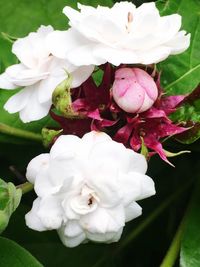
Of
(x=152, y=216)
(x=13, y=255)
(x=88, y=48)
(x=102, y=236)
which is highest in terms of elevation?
(x=88, y=48)

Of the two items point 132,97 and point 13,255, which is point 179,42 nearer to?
point 132,97

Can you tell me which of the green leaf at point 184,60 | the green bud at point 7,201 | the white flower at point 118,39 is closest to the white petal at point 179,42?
the white flower at point 118,39

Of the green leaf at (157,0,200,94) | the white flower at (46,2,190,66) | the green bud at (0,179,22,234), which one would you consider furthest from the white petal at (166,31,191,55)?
the green bud at (0,179,22,234)

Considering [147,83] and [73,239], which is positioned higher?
[147,83]

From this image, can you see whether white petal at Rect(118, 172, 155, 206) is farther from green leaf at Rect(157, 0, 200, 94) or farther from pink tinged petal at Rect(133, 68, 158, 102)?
green leaf at Rect(157, 0, 200, 94)

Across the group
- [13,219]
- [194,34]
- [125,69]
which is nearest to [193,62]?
[194,34]

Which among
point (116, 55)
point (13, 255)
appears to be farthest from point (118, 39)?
point (13, 255)
